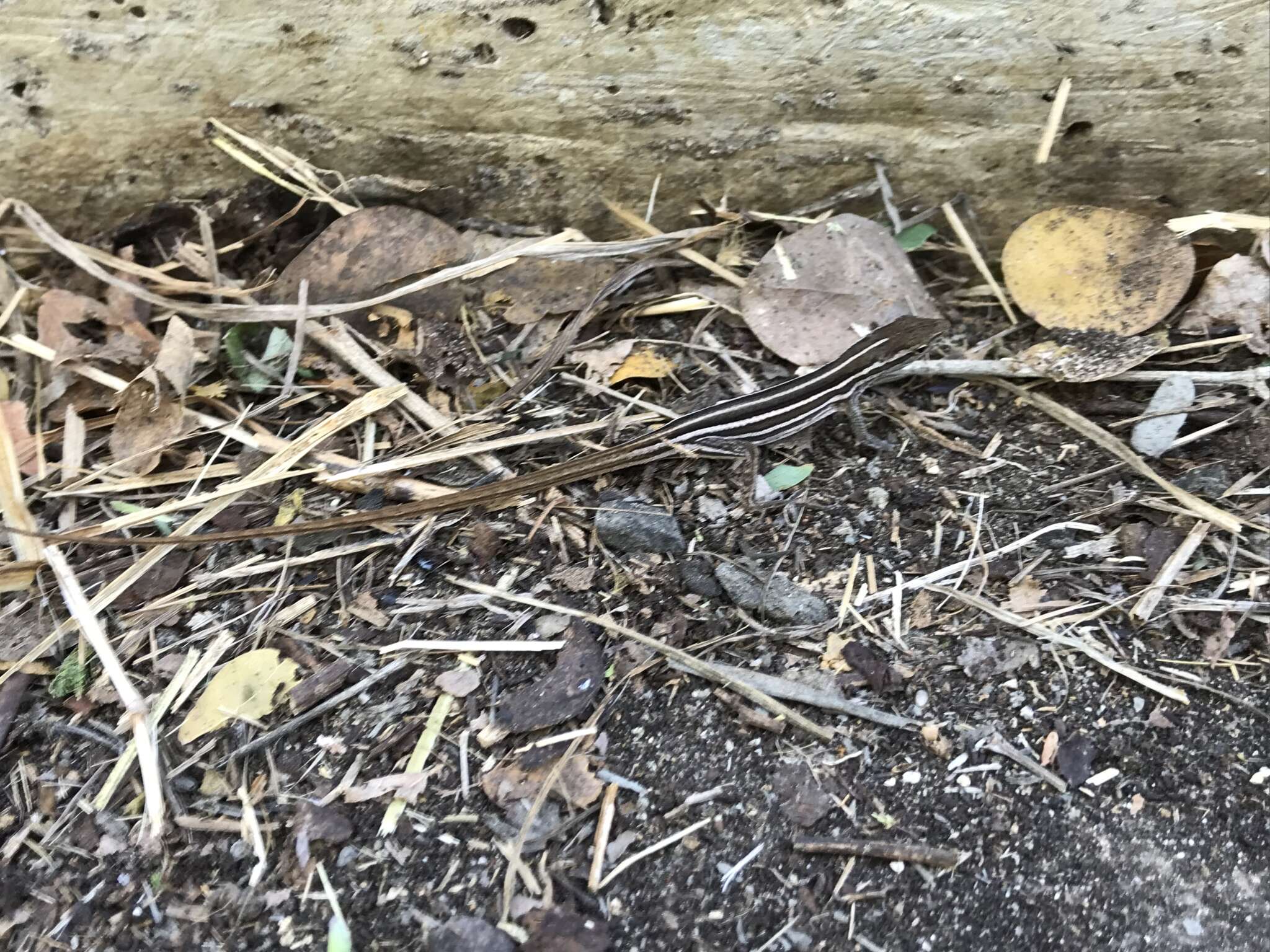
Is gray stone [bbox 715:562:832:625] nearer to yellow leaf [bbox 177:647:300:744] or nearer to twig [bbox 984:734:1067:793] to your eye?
twig [bbox 984:734:1067:793]

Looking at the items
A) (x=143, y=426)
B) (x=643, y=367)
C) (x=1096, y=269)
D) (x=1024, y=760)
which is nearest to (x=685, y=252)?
(x=643, y=367)

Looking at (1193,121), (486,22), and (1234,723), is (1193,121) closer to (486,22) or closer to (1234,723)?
(1234,723)

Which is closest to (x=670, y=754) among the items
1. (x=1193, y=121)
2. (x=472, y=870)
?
(x=472, y=870)

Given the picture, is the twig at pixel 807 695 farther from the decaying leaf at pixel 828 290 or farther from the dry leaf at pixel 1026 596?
the decaying leaf at pixel 828 290

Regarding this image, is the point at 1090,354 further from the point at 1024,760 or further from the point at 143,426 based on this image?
the point at 143,426

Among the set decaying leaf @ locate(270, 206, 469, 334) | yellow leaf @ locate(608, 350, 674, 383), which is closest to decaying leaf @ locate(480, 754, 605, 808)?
yellow leaf @ locate(608, 350, 674, 383)

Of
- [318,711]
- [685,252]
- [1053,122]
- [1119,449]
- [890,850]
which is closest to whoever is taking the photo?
[890,850]

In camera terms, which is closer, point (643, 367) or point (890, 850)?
point (890, 850)
